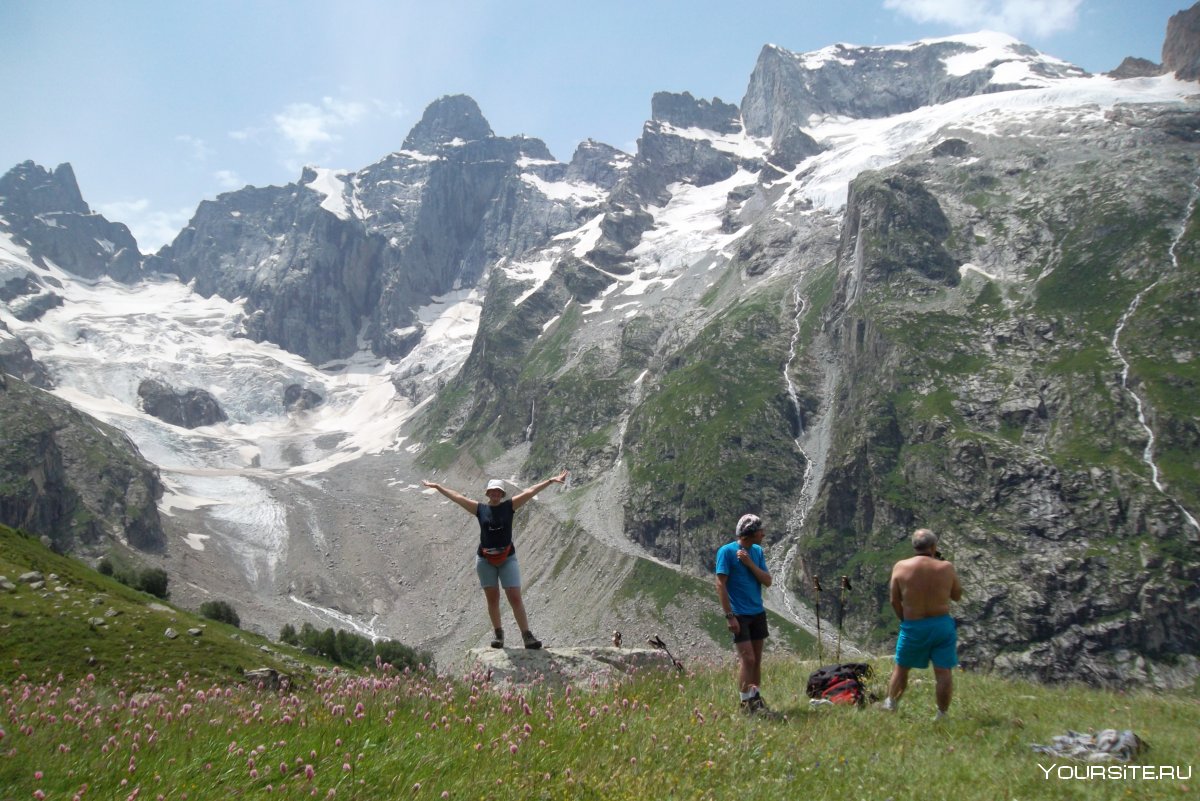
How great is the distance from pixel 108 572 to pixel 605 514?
114105mm

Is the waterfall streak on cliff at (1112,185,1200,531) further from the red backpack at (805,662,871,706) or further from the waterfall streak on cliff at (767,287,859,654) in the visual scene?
the red backpack at (805,662,871,706)

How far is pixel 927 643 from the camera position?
41.7ft

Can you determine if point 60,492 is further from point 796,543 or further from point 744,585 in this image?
point 744,585

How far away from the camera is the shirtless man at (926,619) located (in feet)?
41.1

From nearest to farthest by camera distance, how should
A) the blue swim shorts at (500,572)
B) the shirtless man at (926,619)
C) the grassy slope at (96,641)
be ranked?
the shirtless man at (926,619)
the blue swim shorts at (500,572)
the grassy slope at (96,641)

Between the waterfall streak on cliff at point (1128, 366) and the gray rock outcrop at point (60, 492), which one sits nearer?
the waterfall streak on cliff at point (1128, 366)

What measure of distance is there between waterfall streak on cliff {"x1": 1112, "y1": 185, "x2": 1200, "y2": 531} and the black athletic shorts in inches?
5356

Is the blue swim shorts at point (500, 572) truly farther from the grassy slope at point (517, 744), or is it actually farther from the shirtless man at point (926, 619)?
the shirtless man at point (926, 619)

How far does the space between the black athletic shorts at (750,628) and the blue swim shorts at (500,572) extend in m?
4.38

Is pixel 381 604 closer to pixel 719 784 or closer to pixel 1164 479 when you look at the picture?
pixel 1164 479

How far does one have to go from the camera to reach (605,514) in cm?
18738

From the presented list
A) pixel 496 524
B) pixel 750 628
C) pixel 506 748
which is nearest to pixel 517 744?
pixel 506 748

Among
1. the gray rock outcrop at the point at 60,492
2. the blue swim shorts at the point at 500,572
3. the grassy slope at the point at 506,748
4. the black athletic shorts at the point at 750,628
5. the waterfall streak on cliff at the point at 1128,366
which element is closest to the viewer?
the grassy slope at the point at 506,748

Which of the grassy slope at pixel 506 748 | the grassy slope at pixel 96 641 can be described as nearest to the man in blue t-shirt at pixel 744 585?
the grassy slope at pixel 506 748
